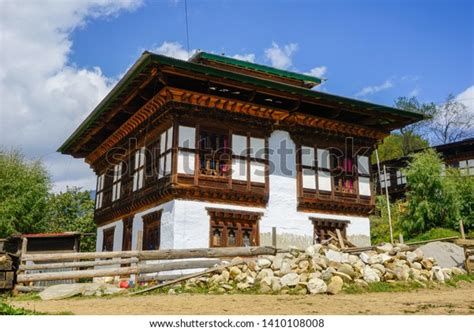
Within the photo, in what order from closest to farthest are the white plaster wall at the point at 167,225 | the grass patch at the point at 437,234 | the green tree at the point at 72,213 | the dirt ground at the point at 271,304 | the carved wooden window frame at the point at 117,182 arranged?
the dirt ground at the point at 271,304
the white plaster wall at the point at 167,225
the carved wooden window frame at the point at 117,182
the grass patch at the point at 437,234
the green tree at the point at 72,213

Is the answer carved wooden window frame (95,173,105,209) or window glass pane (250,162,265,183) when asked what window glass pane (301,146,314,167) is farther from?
carved wooden window frame (95,173,105,209)

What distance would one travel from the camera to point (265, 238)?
21500 mm

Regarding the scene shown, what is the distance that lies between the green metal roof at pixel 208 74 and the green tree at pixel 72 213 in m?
14.6

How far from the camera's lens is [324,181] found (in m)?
23.6

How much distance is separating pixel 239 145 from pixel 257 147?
87 cm

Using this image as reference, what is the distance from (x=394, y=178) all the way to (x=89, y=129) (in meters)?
33.1

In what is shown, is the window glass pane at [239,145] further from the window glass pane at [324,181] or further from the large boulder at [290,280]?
Answer: the large boulder at [290,280]

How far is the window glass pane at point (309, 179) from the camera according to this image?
2311 cm

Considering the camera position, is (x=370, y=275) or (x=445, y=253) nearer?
(x=370, y=275)

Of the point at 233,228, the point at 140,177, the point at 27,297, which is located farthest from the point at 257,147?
the point at 27,297

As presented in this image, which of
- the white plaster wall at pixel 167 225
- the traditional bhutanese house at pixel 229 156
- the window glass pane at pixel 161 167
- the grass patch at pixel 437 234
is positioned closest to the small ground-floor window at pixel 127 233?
the traditional bhutanese house at pixel 229 156

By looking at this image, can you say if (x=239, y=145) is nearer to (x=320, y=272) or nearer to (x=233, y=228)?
(x=233, y=228)
